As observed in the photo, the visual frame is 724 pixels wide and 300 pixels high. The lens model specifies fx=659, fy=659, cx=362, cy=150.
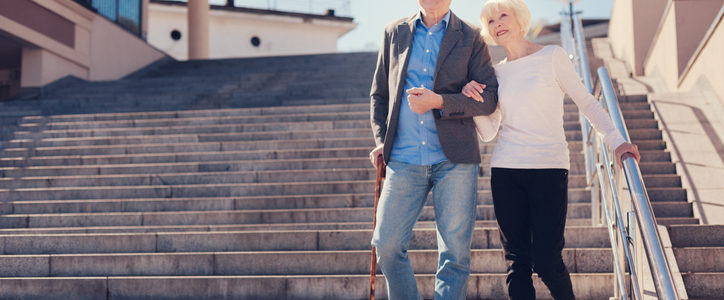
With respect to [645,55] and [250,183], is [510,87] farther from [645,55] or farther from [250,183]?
[645,55]

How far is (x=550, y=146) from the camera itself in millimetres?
2725

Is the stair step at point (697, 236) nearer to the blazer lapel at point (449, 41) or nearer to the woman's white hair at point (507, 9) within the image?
the woman's white hair at point (507, 9)

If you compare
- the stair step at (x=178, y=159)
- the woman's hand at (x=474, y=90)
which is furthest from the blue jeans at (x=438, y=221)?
the stair step at (x=178, y=159)

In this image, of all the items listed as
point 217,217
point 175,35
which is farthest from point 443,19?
point 175,35

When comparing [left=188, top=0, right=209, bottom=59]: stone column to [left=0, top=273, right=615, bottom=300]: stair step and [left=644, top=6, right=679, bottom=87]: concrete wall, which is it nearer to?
[left=644, top=6, right=679, bottom=87]: concrete wall

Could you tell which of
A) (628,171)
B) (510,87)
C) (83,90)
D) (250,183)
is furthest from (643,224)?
(83,90)

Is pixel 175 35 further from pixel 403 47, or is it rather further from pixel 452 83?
pixel 452 83

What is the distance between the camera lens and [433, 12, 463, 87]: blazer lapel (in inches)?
106

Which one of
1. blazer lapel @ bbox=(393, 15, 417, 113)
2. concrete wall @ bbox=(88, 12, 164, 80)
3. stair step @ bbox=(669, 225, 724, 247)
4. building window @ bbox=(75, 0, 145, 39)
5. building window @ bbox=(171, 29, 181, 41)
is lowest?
stair step @ bbox=(669, 225, 724, 247)

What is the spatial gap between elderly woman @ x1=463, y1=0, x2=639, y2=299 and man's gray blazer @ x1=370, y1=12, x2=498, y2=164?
7cm

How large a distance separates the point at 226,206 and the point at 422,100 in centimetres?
366

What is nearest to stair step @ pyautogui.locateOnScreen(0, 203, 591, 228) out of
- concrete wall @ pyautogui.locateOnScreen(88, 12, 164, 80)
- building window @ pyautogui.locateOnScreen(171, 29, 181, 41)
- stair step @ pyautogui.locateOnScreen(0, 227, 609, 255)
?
stair step @ pyautogui.locateOnScreen(0, 227, 609, 255)

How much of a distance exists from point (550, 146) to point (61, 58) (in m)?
12.3

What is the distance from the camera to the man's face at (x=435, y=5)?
279 centimetres
